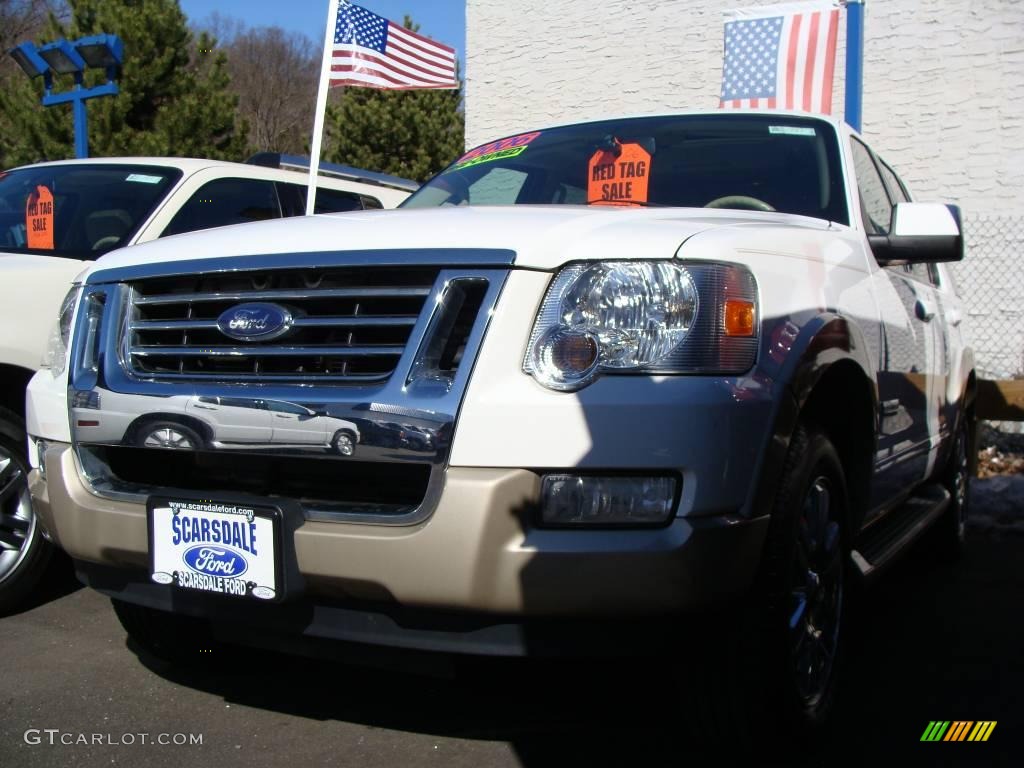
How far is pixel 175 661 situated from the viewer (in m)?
3.34

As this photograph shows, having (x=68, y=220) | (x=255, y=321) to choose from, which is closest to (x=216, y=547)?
(x=255, y=321)

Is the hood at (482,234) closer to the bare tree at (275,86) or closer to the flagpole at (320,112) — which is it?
the flagpole at (320,112)

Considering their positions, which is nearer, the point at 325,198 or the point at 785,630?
the point at 785,630

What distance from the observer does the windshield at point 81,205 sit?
15.7ft

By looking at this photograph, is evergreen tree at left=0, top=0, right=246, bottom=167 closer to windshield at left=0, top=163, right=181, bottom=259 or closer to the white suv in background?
the white suv in background

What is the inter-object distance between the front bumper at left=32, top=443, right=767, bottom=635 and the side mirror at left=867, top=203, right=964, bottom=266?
1597 millimetres

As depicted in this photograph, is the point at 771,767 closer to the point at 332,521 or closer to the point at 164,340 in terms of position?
the point at 332,521

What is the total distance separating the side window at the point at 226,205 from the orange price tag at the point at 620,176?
1.77m

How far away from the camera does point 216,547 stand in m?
2.43

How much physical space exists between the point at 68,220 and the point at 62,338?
2085 millimetres

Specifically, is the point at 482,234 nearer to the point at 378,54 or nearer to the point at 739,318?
the point at 739,318

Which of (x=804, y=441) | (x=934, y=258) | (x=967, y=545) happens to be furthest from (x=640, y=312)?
(x=967, y=545)

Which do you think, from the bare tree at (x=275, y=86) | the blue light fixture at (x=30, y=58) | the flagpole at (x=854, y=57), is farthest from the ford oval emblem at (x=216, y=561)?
the bare tree at (x=275, y=86)

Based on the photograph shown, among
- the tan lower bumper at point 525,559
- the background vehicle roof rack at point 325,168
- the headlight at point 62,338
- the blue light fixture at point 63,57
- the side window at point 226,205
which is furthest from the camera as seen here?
the blue light fixture at point 63,57
